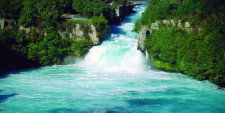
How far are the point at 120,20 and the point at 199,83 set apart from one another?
25210 mm

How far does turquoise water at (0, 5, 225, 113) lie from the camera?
19.8 m

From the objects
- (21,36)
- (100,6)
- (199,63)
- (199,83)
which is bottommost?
(199,83)

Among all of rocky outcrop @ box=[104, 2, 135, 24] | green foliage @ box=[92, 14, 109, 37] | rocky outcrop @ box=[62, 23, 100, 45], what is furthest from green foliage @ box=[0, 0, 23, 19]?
rocky outcrop @ box=[104, 2, 135, 24]

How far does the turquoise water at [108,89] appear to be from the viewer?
65.0 feet

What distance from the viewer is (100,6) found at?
1555 inches

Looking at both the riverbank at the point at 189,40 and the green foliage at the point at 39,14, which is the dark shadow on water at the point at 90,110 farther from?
the green foliage at the point at 39,14

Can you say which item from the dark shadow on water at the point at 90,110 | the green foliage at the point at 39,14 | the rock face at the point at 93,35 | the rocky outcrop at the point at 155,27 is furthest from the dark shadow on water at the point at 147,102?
the green foliage at the point at 39,14

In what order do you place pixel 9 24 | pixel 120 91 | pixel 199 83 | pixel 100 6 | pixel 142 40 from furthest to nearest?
pixel 100 6
pixel 9 24
pixel 142 40
pixel 199 83
pixel 120 91

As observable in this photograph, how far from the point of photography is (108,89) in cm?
2350

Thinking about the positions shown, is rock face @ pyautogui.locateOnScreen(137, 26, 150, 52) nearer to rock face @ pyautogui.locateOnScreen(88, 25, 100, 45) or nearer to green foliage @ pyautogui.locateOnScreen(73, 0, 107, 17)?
rock face @ pyautogui.locateOnScreen(88, 25, 100, 45)

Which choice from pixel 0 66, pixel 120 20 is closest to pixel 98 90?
pixel 0 66

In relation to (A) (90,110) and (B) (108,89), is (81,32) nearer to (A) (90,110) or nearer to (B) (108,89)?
(B) (108,89)

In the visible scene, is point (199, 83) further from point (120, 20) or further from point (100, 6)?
point (120, 20)

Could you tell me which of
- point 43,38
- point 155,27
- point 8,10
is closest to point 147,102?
point 155,27
